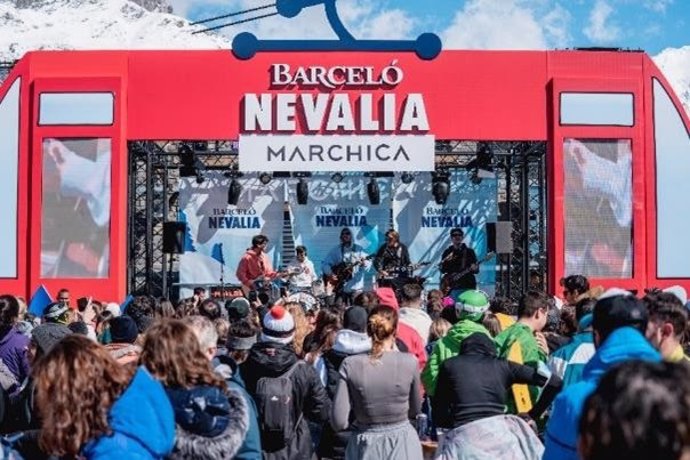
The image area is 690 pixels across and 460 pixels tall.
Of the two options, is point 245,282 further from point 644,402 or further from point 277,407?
point 644,402

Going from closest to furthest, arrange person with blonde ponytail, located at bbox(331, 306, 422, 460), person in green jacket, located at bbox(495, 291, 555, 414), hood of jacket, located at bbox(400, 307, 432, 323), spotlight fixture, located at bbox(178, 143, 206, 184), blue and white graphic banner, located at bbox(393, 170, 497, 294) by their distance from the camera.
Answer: person with blonde ponytail, located at bbox(331, 306, 422, 460) → person in green jacket, located at bbox(495, 291, 555, 414) → hood of jacket, located at bbox(400, 307, 432, 323) → spotlight fixture, located at bbox(178, 143, 206, 184) → blue and white graphic banner, located at bbox(393, 170, 497, 294)

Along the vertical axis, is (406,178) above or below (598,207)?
above

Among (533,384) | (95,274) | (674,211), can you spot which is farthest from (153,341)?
(674,211)

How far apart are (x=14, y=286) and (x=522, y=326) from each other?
10714 mm

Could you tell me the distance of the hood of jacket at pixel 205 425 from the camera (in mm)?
3596

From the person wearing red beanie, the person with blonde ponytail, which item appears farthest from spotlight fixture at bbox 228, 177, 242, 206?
the person with blonde ponytail

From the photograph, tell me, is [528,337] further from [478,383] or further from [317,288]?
[317,288]

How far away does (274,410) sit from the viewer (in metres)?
5.18

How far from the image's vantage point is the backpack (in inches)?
204

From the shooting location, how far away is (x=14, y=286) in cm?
1475

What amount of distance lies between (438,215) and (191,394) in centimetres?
1467

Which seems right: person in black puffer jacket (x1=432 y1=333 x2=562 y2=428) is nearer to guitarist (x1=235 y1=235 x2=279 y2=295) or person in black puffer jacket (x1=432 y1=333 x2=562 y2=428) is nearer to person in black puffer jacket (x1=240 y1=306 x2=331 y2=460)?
person in black puffer jacket (x1=240 y1=306 x2=331 y2=460)

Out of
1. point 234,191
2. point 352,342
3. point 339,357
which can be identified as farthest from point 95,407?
point 234,191

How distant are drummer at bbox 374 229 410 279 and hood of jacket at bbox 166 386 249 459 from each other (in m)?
12.8
